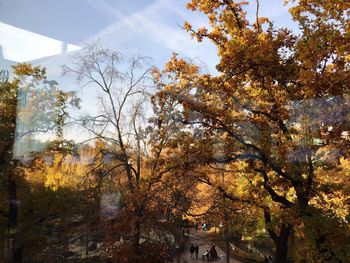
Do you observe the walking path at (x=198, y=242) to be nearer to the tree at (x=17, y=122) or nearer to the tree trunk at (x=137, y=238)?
the tree trunk at (x=137, y=238)

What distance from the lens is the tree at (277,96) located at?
6.69 metres

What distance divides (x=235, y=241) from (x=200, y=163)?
1598 centimetres

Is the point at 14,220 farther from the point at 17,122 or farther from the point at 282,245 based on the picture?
the point at 282,245

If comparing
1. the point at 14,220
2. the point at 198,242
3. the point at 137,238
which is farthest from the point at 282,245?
the point at 14,220

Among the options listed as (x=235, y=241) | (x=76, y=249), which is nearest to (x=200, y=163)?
(x=76, y=249)

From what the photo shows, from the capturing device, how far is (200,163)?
8.02 m

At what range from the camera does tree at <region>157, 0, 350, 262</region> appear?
669cm

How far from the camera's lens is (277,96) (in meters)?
8.10

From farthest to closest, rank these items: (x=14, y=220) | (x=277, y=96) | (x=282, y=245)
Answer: (x=14, y=220) → (x=282, y=245) → (x=277, y=96)

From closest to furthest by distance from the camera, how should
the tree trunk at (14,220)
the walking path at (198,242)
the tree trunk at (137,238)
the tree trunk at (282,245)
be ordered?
the tree trunk at (137,238), the tree trunk at (14,220), the tree trunk at (282,245), the walking path at (198,242)

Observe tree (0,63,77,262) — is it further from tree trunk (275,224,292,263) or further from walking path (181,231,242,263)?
tree trunk (275,224,292,263)

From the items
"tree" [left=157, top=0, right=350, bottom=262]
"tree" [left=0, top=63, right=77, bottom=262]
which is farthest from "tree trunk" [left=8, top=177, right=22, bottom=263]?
"tree" [left=157, top=0, right=350, bottom=262]

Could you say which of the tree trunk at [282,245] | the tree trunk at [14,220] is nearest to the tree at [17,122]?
the tree trunk at [14,220]

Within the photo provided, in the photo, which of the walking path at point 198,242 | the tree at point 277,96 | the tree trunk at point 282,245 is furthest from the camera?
the walking path at point 198,242
